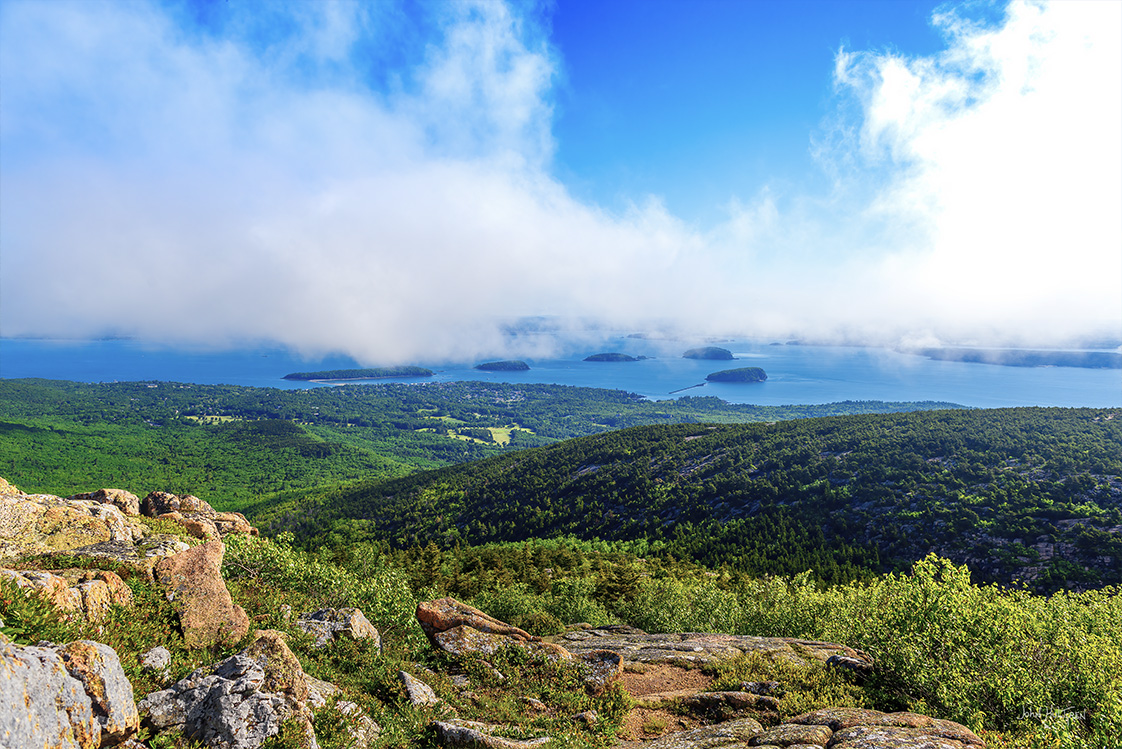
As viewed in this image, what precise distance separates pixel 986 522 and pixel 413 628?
9986 centimetres

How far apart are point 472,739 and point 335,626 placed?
814 cm

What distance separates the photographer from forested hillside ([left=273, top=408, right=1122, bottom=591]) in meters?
73.5

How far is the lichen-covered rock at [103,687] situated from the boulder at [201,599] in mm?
4940

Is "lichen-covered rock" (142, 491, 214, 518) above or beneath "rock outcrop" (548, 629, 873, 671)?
above

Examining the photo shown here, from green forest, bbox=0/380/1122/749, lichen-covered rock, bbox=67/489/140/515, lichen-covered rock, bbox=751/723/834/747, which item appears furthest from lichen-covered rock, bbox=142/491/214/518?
lichen-covered rock, bbox=751/723/834/747

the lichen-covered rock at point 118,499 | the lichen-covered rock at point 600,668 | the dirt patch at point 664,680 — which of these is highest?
the lichen-covered rock at point 118,499

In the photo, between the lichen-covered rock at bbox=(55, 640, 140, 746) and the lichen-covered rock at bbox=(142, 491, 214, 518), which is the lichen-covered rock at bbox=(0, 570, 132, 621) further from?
the lichen-covered rock at bbox=(142, 491, 214, 518)

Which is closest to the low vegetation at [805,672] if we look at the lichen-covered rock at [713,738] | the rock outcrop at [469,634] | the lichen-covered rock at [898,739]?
the rock outcrop at [469,634]

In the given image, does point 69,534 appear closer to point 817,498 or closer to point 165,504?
point 165,504

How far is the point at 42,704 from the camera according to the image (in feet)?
21.5

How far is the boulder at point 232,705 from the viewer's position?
906 cm

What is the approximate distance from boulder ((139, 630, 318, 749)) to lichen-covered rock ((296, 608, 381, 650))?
228 inches

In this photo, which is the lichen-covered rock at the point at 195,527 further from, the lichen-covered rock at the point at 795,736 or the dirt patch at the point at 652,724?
the lichen-covered rock at the point at 795,736

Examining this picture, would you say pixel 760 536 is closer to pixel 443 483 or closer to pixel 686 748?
pixel 686 748
